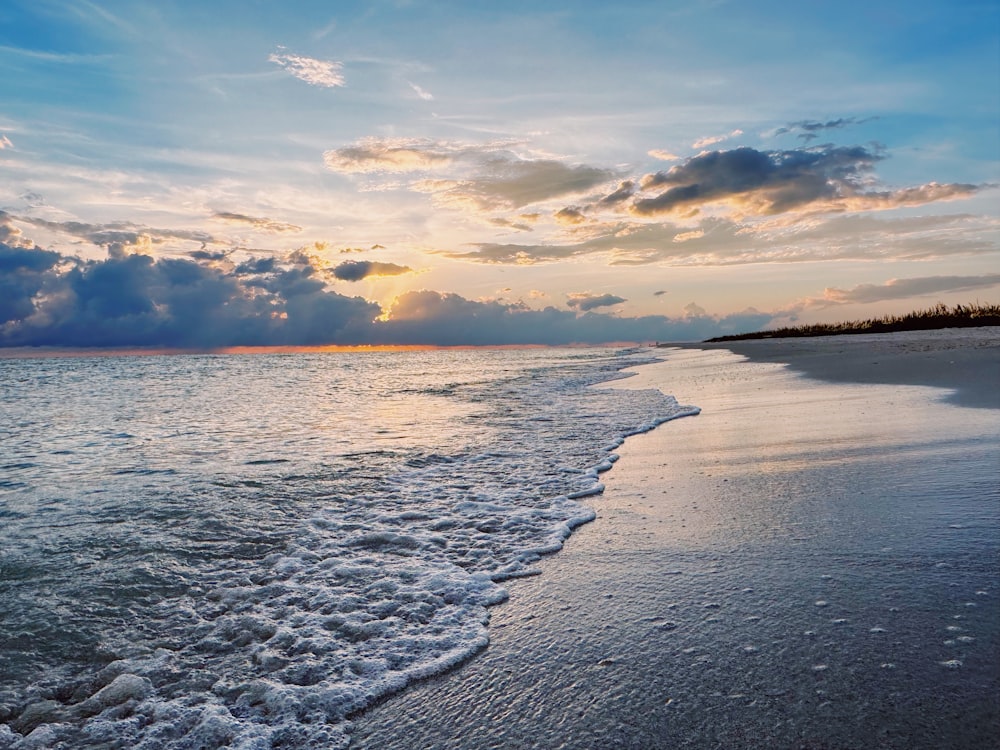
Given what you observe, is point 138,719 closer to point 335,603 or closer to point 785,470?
point 335,603

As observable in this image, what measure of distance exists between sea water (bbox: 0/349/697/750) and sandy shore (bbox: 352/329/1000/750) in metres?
0.41

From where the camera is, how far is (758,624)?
116 inches

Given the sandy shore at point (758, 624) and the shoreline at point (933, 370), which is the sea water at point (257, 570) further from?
the shoreline at point (933, 370)

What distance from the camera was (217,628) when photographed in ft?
12.0

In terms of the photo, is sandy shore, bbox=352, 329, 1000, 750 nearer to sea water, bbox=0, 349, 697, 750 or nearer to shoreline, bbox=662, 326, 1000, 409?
sea water, bbox=0, 349, 697, 750

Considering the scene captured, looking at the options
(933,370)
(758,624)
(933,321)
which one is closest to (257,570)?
(758,624)

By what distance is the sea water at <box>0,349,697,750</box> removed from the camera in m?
2.88

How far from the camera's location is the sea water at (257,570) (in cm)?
288

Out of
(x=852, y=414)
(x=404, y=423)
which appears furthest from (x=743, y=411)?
(x=404, y=423)

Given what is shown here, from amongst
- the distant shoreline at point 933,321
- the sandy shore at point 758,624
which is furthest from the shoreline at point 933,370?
the distant shoreline at point 933,321

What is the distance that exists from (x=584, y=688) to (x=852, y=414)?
7.87m

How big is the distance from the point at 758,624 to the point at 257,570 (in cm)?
359

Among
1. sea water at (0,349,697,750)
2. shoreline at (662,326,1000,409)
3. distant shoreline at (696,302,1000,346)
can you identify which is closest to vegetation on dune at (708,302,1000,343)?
distant shoreline at (696,302,1000,346)

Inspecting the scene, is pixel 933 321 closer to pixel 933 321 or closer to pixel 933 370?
pixel 933 321
